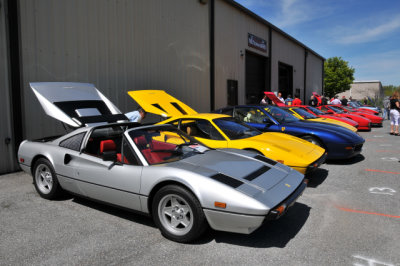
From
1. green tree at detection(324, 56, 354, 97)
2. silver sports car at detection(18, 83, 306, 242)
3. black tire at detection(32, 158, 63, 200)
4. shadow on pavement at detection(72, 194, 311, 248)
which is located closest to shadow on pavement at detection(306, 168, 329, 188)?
shadow on pavement at detection(72, 194, 311, 248)

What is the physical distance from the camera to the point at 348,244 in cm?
295

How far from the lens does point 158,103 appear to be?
23.5 feet

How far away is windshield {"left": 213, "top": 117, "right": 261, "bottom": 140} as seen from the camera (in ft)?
18.0

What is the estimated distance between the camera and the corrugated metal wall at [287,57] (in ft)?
62.4

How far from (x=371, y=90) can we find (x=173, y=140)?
71.9 metres

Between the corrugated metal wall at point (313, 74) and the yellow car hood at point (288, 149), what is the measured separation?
932 inches

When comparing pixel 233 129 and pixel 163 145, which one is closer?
pixel 163 145

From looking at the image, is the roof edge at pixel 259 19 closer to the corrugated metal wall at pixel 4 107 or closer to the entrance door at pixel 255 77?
the entrance door at pixel 255 77

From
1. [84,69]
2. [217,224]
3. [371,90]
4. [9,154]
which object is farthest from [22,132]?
[371,90]

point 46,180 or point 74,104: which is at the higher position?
point 74,104

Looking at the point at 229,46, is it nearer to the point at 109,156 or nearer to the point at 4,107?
the point at 4,107

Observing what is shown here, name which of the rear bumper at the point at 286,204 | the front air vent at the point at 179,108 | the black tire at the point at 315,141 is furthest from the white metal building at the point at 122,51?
the rear bumper at the point at 286,204

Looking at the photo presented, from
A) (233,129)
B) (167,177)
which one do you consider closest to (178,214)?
(167,177)

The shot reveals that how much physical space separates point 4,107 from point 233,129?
4604mm
